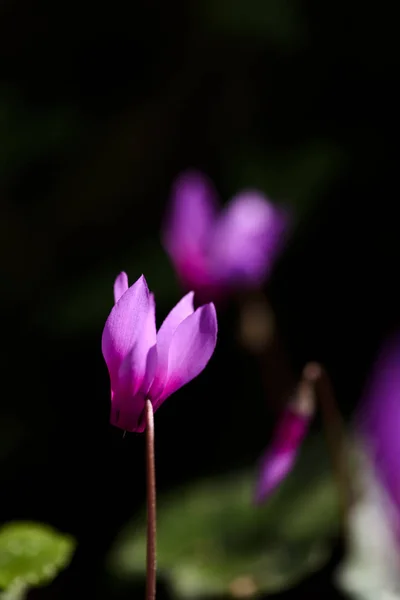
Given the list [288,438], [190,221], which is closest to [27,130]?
[190,221]

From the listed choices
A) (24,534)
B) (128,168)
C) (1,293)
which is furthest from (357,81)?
(24,534)

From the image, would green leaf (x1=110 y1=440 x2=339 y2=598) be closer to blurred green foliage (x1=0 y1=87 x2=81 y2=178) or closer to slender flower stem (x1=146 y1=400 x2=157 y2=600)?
slender flower stem (x1=146 y1=400 x2=157 y2=600)

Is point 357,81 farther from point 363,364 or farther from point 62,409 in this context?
point 62,409

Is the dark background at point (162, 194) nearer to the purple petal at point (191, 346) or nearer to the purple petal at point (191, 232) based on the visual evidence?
the purple petal at point (191, 232)

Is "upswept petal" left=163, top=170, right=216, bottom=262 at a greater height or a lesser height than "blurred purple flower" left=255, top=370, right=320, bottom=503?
greater

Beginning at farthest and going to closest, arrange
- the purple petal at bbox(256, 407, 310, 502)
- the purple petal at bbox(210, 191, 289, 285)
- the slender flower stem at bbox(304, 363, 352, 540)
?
1. the purple petal at bbox(210, 191, 289, 285)
2. the slender flower stem at bbox(304, 363, 352, 540)
3. the purple petal at bbox(256, 407, 310, 502)

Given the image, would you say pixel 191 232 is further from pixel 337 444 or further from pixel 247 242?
pixel 337 444

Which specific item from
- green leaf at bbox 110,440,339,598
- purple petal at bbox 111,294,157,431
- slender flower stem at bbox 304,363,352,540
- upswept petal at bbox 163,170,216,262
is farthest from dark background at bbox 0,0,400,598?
purple petal at bbox 111,294,157,431
